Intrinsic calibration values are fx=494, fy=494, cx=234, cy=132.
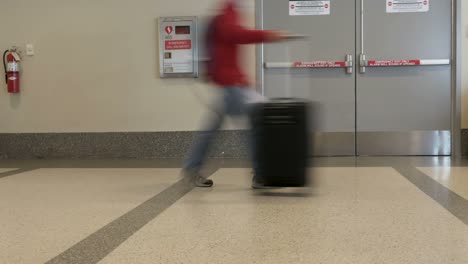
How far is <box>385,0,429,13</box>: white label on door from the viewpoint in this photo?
503cm

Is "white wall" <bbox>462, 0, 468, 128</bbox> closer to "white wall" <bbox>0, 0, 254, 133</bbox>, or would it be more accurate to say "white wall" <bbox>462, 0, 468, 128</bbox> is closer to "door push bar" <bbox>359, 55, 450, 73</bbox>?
"door push bar" <bbox>359, 55, 450, 73</bbox>

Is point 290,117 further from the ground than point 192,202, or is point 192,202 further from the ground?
point 290,117

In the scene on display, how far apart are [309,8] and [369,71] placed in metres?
0.91

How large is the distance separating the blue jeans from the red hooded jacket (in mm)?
68

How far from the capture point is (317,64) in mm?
5164

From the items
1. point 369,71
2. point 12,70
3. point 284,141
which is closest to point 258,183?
point 284,141

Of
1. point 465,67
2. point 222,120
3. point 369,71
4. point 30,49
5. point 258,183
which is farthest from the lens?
point 30,49

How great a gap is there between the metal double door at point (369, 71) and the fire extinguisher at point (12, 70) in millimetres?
2674

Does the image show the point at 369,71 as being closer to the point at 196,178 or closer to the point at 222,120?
the point at 222,120

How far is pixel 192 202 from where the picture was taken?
2.85 meters

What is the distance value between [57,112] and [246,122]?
10.5 feet

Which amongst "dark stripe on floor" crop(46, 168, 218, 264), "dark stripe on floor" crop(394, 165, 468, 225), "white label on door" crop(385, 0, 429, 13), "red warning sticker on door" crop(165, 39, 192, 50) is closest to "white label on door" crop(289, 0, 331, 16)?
"white label on door" crop(385, 0, 429, 13)

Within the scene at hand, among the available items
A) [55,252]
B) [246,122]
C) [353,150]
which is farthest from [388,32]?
[55,252]

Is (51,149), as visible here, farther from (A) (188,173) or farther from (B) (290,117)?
(B) (290,117)
